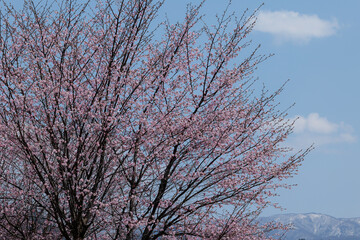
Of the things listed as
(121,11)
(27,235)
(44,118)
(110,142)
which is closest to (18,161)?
(27,235)

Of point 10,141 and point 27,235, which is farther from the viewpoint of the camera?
point 27,235

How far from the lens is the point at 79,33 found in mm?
12625

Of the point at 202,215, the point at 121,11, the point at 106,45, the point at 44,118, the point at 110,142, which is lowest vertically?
the point at 202,215

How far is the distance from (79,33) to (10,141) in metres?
3.76

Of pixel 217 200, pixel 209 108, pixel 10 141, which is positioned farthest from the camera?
pixel 209 108

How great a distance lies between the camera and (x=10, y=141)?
1101 centimetres

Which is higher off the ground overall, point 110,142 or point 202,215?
point 110,142

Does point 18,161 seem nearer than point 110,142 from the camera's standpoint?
No

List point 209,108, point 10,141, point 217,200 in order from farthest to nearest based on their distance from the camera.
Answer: point 209,108 → point 217,200 → point 10,141

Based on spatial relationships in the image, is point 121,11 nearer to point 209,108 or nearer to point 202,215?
point 209,108

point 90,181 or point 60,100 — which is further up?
point 60,100

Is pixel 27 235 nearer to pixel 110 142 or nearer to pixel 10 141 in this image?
pixel 10 141

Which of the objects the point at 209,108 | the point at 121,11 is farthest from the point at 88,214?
the point at 121,11

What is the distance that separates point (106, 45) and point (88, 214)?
478 centimetres
